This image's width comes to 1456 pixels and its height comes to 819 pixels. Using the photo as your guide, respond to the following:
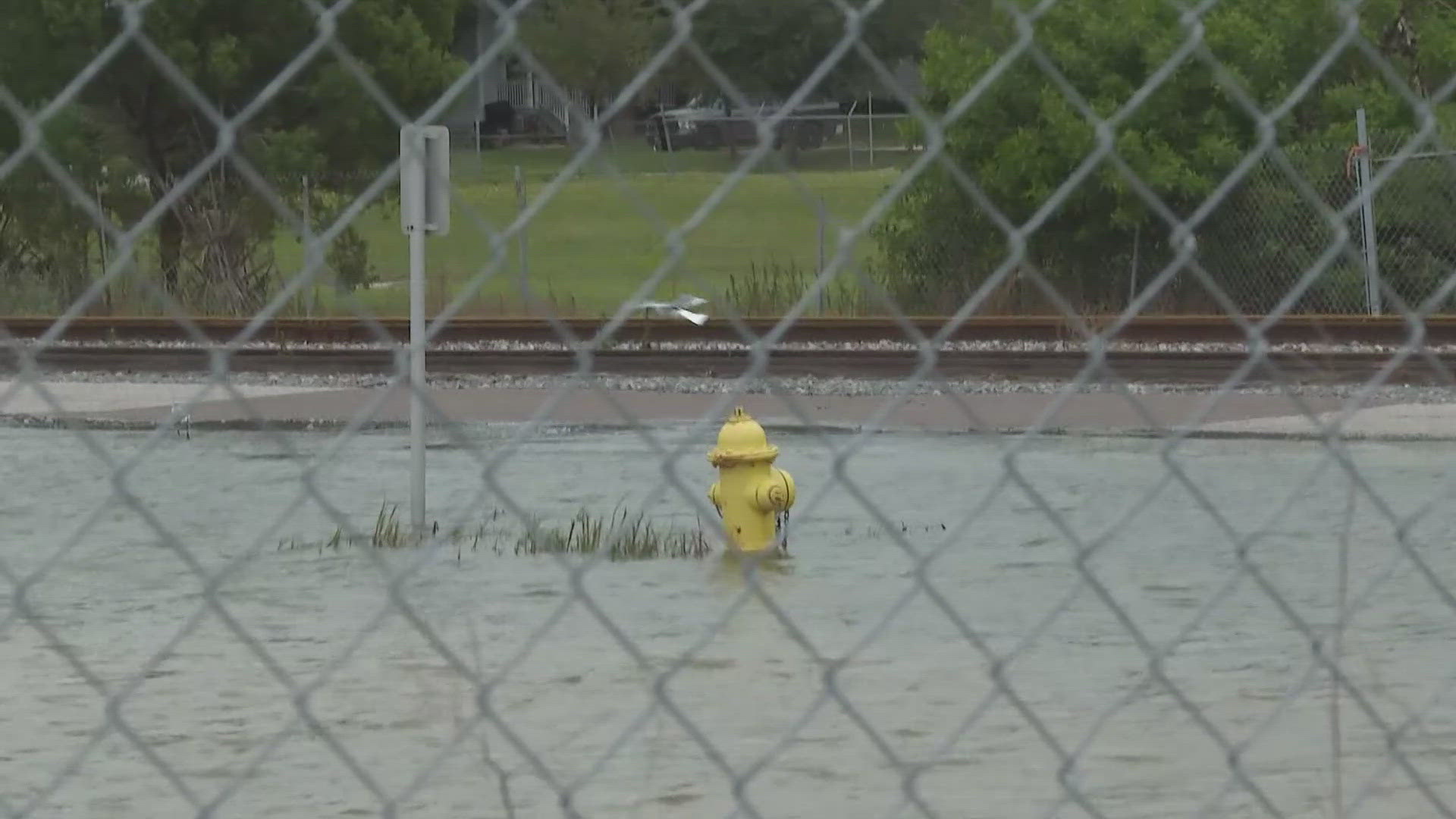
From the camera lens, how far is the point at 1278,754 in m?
5.48

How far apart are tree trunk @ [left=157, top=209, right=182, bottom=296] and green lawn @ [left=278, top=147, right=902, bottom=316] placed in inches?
24.5

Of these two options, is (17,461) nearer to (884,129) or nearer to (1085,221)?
(1085,221)

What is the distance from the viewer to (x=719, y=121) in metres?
2.81

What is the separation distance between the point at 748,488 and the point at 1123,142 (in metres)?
7.50

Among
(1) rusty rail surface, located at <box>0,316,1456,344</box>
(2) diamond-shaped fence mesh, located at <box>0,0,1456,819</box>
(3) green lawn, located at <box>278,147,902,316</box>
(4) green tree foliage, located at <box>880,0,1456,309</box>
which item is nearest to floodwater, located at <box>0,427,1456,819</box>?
(2) diamond-shaped fence mesh, located at <box>0,0,1456,819</box>

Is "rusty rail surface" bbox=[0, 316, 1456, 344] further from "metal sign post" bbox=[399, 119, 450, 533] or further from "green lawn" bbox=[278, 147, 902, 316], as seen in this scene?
"metal sign post" bbox=[399, 119, 450, 533]

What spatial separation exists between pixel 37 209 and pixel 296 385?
8.35 ft

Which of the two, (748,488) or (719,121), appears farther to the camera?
(748,488)

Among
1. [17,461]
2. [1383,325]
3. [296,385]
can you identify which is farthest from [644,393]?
[1383,325]

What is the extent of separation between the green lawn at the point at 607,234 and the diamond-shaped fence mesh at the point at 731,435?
4.5 inches

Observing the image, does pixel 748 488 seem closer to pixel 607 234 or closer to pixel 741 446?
pixel 741 446

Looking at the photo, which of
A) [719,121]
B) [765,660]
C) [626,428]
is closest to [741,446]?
[765,660]

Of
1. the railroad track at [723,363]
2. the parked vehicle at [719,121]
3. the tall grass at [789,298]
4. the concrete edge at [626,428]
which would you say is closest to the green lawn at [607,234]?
the parked vehicle at [719,121]

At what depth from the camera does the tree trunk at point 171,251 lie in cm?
1166
